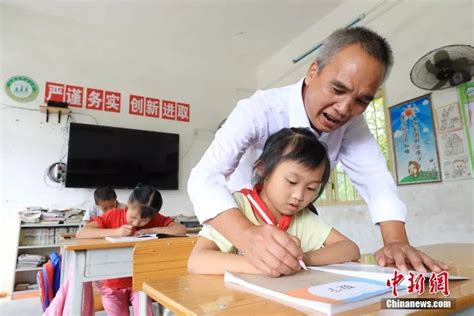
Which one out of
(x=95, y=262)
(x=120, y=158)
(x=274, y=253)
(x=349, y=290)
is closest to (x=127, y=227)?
(x=95, y=262)

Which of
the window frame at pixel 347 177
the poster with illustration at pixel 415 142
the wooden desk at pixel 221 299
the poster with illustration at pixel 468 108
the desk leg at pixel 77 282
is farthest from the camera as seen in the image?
the window frame at pixel 347 177

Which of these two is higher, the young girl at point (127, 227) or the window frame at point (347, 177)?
the window frame at point (347, 177)

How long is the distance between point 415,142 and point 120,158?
3350mm

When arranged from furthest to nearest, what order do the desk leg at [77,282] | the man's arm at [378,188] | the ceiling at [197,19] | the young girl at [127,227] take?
the ceiling at [197,19]
the young girl at [127,227]
the desk leg at [77,282]
the man's arm at [378,188]

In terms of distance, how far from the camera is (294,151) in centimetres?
83

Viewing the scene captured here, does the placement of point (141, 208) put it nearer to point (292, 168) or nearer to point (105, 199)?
point (105, 199)

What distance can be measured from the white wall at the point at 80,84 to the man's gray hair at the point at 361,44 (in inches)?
150

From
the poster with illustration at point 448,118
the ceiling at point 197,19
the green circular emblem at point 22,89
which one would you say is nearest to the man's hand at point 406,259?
the poster with illustration at point 448,118

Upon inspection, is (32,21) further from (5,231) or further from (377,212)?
(377,212)

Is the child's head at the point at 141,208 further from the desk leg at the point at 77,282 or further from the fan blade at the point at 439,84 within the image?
the fan blade at the point at 439,84

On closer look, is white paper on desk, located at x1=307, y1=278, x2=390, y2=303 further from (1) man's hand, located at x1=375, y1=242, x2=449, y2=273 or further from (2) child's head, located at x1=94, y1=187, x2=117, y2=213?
(2) child's head, located at x1=94, y1=187, x2=117, y2=213

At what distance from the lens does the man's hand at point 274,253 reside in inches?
21.6

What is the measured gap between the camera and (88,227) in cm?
214

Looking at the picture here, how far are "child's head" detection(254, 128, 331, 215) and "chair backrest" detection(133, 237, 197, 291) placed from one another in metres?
0.32
